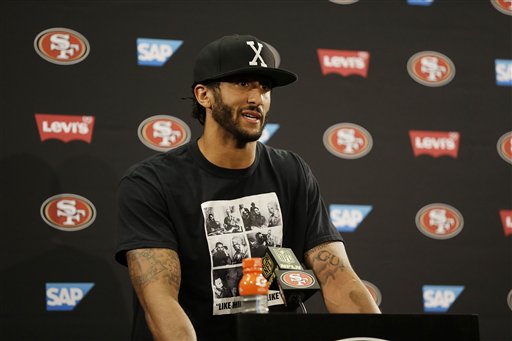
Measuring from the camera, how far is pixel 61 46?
279cm

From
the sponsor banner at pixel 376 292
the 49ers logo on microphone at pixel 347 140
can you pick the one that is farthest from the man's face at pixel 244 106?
the sponsor banner at pixel 376 292

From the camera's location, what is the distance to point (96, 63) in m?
2.82

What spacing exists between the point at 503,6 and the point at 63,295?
2339 millimetres

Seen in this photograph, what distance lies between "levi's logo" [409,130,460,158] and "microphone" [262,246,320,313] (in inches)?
61.2

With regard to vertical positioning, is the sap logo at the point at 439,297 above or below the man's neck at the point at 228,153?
below

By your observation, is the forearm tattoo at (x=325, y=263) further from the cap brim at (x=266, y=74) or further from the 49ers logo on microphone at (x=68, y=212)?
the 49ers logo on microphone at (x=68, y=212)

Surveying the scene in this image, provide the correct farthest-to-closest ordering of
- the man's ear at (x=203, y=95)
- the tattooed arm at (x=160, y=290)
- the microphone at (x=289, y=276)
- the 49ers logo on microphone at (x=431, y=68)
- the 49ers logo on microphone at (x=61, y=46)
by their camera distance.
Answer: the 49ers logo on microphone at (x=431, y=68) → the 49ers logo on microphone at (x=61, y=46) → the man's ear at (x=203, y=95) → the tattooed arm at (x=160, y=290) → the microphone at (x=289, y=276)

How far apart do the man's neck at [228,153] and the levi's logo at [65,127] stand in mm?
711

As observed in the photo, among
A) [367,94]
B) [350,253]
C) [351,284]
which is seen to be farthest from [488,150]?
[351,284]

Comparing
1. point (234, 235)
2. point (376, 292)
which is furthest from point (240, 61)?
point (376, 292)

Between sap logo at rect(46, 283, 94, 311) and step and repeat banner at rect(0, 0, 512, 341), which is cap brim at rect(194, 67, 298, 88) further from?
sap logo at rect(46, 283, 94, 311)

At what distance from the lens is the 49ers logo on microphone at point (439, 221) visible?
3.01 m

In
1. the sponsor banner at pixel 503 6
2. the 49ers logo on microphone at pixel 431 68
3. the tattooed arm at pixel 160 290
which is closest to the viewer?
the tattooed arm at pixel 160 290

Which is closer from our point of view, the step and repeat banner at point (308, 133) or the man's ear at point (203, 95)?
the man's ear at point (203, 95)
